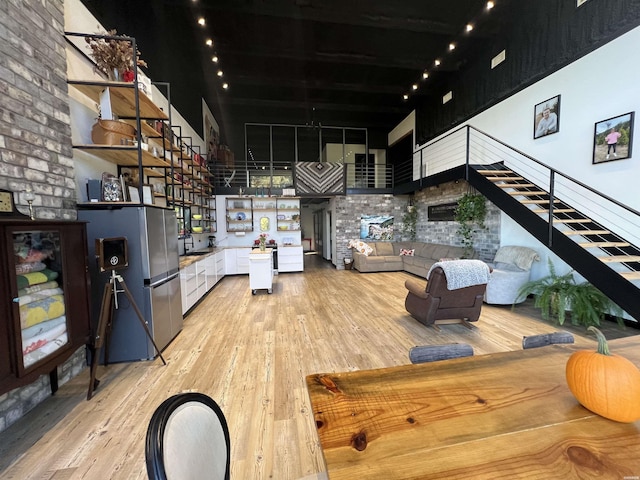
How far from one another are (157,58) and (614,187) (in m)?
7.55

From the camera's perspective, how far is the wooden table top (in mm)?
633

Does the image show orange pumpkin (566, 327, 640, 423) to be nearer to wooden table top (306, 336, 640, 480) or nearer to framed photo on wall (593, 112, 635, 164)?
wooden table top (306, 336, 640, 480)

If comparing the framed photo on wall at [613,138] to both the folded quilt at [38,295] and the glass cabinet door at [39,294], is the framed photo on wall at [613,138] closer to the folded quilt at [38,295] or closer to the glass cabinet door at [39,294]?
the glass cabinet door at [39,294]

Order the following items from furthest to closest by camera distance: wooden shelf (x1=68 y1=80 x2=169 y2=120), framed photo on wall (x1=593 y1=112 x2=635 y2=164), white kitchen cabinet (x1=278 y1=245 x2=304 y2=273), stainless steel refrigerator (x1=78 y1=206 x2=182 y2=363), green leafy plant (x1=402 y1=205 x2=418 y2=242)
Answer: green leafy plant (x1=402 y1=205 x2=418 y2=242), white kitchen cabinet (x1=278 y1=245 x2=304 y2=273), framed photo on wall (x1=593 y1=112 x2=635 y2=164), stainless steel refrigerator (x1=78 y1=206 x2=182 y2=363), wooden shelf (x1=68 y1=80 x2=169 y2=120)

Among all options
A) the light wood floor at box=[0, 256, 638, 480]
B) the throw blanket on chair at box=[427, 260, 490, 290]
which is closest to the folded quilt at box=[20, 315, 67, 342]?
the light wood floor at box=[0, 256, 638, 480]

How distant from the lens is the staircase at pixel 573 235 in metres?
2.83

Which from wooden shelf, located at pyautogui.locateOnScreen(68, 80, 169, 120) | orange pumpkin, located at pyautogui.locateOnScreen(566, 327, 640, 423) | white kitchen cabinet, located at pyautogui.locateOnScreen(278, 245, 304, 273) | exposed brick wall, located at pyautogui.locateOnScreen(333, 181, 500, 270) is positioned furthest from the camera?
white kitchen cabinet, located at pyautogui.locateOnScreen(278, 245, 304, 273)

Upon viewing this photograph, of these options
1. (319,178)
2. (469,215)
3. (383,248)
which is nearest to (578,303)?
(469,215)

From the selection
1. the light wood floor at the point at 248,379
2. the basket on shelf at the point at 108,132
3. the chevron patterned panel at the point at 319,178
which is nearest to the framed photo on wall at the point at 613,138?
the light wood floor at the point at 248,379

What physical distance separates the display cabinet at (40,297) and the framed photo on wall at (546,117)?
22.1ft

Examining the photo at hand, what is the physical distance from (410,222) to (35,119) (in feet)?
28.3

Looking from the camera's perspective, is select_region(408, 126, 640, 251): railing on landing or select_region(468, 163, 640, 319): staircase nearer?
select_region(468, 163, 640, 319): staircase

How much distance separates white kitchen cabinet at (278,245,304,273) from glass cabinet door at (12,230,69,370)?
562 cm

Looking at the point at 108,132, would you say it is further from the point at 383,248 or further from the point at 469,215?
the point at 383,248
